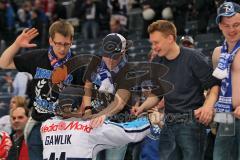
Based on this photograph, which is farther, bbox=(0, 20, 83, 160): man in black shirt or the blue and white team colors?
bbox=(0, 20, 83, 160): man in black shirt

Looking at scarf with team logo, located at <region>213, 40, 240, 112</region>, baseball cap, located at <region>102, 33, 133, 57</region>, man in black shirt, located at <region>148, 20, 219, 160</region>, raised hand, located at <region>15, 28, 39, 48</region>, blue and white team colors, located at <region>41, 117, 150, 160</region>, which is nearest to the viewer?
blue and white team colors, located at <region>41, 117, 150, 160</region>

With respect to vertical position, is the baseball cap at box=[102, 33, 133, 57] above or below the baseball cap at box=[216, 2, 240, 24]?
below

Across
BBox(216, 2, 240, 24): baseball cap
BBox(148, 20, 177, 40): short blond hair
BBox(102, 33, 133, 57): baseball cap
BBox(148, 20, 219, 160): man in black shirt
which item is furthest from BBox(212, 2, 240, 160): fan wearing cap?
BBox(102, 33, 133, 57): baseball cap

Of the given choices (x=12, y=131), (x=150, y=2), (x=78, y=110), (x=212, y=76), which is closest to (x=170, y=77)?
(x=212, y=76)

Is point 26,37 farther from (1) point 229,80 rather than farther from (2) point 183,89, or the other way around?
(1) point 229,80

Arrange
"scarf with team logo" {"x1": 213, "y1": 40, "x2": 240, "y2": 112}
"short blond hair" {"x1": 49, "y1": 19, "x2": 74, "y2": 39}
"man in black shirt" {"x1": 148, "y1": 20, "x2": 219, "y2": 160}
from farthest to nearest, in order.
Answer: "short blond hair" {"x1": 49, "y1": 19, "x2": 74, "y2": 39} < "man in black shirt" {"x1": 148, "y1": 20, "x2": 219, "y2": 160} < "scarf with team logo" {"x1": 213, "y1": 40, "x2": 240, "y2": 112}

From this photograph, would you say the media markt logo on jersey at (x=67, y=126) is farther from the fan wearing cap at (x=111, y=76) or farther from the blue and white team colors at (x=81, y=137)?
the fan wearing cap at (x=111, y=76)

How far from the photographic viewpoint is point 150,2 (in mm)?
15852

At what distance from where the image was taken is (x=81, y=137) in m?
6.04

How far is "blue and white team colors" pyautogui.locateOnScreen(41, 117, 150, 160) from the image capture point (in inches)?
237

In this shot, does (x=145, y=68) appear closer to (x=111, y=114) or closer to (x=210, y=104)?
(x=111, y=114)

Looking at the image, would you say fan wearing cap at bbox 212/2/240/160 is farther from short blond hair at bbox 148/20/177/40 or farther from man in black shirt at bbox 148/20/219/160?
short blond hair at bbox 148/20/177/40

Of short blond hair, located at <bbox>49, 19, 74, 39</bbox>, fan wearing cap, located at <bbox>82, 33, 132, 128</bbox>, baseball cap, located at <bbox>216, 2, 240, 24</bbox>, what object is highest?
baseball cap, located at <bbox>216, 2, 240, 24</bbox>

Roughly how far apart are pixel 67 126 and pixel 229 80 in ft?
4.65
